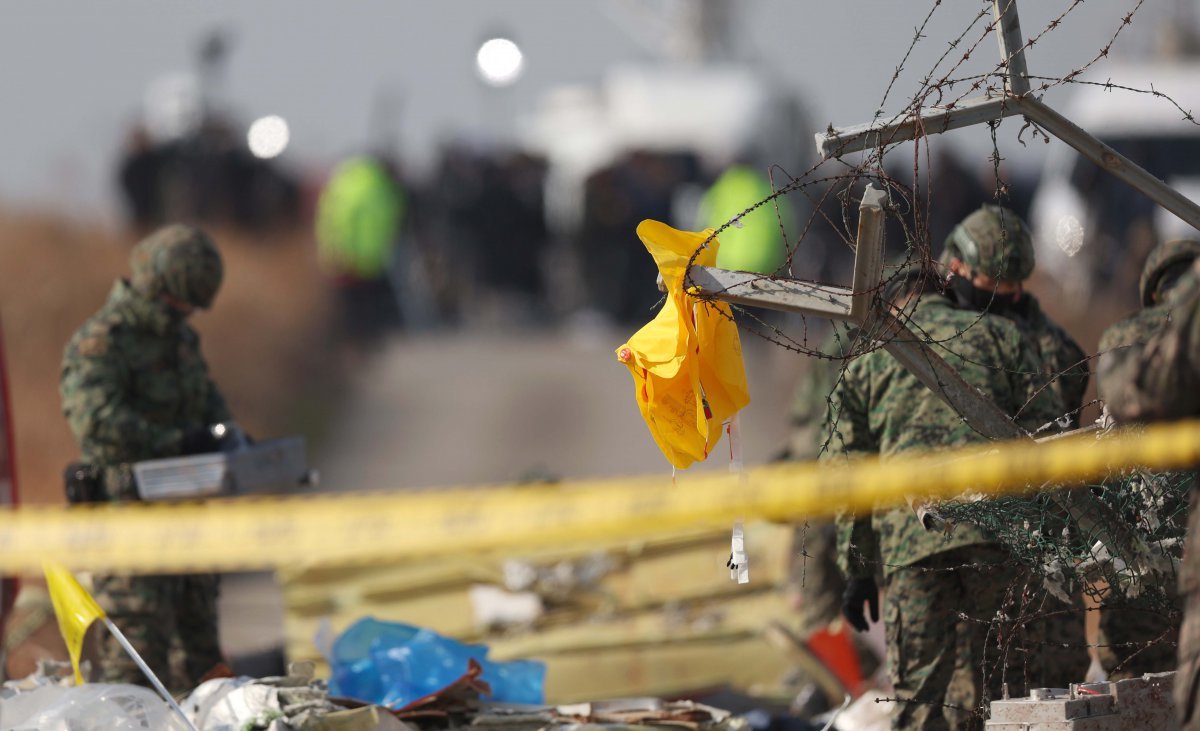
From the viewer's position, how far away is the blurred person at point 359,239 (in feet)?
62.0

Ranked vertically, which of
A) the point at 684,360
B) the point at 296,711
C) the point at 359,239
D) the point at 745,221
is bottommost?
the point at 296,711

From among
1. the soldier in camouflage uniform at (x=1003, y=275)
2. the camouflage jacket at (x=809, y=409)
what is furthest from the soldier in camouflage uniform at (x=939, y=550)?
the camouflage jacket at (x=809, y=409)

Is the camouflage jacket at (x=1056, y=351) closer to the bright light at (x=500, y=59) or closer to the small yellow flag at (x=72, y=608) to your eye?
the small yellow flag at (x=72, y=608)

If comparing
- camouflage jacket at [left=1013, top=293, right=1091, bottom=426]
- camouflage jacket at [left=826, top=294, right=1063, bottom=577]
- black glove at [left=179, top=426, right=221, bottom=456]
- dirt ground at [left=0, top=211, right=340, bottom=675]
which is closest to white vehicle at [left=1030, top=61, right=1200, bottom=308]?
dirt ground at [left=0, top=211, right=340, bottom=675]

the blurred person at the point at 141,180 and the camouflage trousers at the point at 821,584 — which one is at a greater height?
the blurred person at the point at 141,180

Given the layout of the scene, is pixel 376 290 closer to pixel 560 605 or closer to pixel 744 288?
pixel 560 605

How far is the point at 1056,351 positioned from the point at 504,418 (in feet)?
→ 34.0

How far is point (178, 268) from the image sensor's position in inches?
274

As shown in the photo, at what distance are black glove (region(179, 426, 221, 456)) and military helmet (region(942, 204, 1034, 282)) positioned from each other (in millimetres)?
2805

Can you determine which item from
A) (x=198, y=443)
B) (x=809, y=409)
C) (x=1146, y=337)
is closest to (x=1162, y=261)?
(x=1146, y=337)

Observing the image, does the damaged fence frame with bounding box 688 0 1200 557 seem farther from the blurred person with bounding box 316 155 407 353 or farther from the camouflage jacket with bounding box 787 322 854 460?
the blurred person with bounding box 316 155 407 353

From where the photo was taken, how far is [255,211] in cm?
2075

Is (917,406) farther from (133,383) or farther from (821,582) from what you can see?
(133,383)

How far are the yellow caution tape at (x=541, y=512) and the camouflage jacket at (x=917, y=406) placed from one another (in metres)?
0.67
